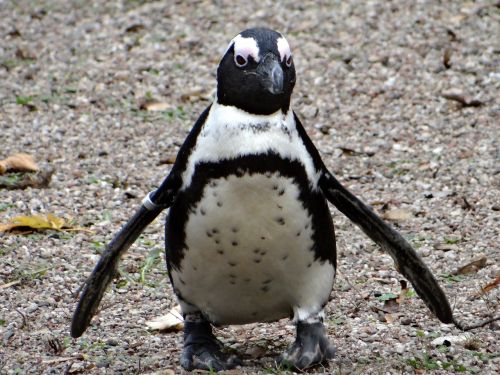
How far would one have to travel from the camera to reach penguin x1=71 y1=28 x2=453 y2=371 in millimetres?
3172

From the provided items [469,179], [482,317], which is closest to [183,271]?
[482,317]

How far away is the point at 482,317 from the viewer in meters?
3.87

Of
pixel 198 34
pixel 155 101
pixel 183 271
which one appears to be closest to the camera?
pixel 183 271

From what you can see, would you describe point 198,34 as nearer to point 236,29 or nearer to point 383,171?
point 236,29

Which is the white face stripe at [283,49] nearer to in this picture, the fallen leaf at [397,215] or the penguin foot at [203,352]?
the penguin foot at [203,352]

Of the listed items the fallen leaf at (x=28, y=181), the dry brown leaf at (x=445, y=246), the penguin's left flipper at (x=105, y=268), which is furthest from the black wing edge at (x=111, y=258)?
the fallen leaf at (x=28, y=181)

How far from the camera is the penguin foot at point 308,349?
3434mm

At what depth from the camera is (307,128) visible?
6344 mm

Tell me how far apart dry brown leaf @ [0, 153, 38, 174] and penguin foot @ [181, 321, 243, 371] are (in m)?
2.24

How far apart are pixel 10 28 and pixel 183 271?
5113mm

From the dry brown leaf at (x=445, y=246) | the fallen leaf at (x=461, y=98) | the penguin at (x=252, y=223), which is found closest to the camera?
the penguin at (x=252, y=223)

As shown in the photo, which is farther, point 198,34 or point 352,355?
point 198,34

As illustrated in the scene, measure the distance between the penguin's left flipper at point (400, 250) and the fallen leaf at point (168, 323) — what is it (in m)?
0.83

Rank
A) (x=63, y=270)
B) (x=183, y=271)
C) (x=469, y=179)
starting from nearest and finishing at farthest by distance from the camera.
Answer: (x=183, y=271), (x=63, y=270), (x=469, y=179)
